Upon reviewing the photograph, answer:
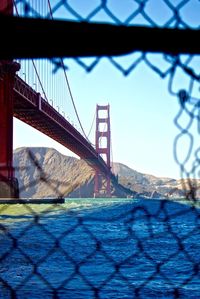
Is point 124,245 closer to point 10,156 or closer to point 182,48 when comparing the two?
point 10,156

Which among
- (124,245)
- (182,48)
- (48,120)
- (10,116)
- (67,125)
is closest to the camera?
(182,48)

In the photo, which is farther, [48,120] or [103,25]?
[48,120]

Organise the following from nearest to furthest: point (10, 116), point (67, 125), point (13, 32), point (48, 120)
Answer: point (13, 32)
point (10, 116)
point (48, 120)
point (67, 125)

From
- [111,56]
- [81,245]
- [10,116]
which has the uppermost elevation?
[10,116]

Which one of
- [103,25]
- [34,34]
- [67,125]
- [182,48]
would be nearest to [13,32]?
[34,34]

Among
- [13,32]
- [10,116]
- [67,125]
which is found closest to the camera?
[13,32]

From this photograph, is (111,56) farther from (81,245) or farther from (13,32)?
(81,245)

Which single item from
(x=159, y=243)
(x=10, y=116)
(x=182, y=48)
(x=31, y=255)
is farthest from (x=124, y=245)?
(x=182, y=48)

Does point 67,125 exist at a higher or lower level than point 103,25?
higher

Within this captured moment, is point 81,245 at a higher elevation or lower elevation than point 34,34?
lower
